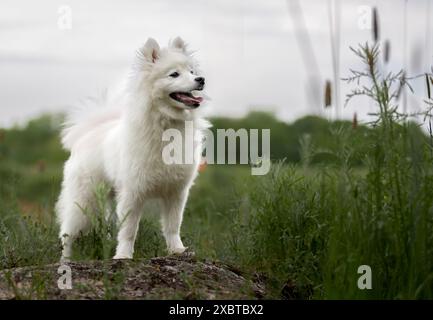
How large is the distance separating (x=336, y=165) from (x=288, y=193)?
0.78m

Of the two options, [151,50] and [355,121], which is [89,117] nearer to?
[151,50]

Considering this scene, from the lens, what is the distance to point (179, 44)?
6645mm

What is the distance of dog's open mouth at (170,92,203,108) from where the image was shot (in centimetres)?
627

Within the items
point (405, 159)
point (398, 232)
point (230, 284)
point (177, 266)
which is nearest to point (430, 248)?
point (398, 232)

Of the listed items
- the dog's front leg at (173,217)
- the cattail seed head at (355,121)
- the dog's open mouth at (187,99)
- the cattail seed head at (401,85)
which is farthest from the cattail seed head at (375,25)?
the dog's front leg at (173,217)

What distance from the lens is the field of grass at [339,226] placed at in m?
4.27

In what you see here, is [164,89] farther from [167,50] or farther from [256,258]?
[256,258]

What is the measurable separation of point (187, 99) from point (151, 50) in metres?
0.57

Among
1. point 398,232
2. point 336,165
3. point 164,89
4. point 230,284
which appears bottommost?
point 230,284

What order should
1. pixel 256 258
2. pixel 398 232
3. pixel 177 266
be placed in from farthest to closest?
pixel 256 258
pixel 177 266
pixel 398 232

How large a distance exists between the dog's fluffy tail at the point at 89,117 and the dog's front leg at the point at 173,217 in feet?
4.50

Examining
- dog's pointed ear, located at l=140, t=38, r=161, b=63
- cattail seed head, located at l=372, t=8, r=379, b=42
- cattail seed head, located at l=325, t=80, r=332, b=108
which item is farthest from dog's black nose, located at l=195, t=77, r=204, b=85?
cattail seed head, located at l=372, t=8, r=379, b=42

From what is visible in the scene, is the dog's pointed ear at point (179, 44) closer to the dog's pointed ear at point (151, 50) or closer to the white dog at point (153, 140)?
the white dog at point (153, 140)

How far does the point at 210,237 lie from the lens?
23.2 ft
